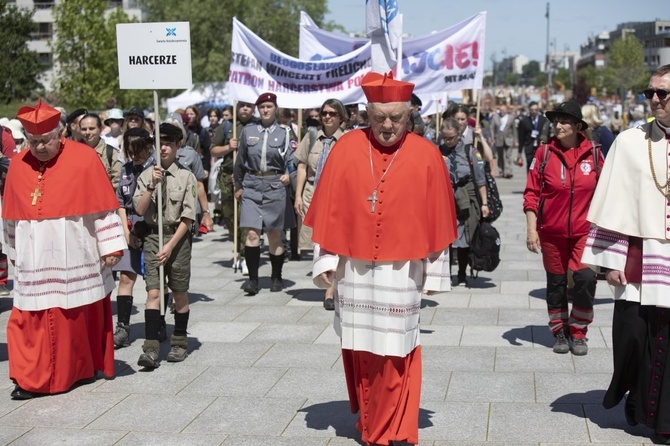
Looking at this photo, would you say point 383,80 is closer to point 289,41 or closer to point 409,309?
point 409,309

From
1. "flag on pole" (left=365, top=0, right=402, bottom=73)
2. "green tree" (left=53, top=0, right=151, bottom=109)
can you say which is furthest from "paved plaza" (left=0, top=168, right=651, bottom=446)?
"green tree" (left=53, top=0, right=151, bottom=109)

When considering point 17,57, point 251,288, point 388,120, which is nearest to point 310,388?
point 388,120

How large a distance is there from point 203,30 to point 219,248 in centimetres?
4447

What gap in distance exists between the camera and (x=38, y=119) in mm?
6754

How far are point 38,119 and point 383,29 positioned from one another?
2.65m

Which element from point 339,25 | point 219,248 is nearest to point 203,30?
point 339,25

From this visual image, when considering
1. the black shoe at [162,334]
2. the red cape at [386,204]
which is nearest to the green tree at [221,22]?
the black shoe at [162,334]

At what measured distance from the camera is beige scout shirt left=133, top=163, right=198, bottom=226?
7.78 meters

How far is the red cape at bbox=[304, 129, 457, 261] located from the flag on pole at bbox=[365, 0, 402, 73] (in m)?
2.09

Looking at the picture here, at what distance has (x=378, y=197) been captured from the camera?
5559 mm

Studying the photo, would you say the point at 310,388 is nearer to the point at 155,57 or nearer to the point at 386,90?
the point at 386,90

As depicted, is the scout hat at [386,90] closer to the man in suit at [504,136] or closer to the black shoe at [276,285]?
the black shoe at [276,285]

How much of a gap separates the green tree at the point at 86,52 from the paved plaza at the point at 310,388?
2914cm

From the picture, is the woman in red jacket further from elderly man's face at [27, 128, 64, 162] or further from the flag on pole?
elderly man's face at [27, 128, 64, 162]
